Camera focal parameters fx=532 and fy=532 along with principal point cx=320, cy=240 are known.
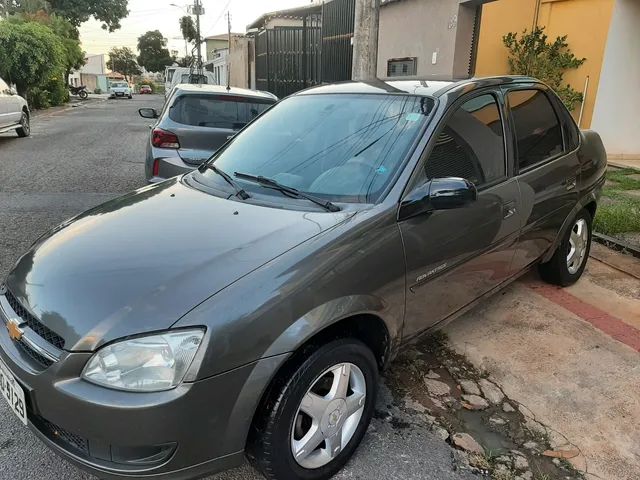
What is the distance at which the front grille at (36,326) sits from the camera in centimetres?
195

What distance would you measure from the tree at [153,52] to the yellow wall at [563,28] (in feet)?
293

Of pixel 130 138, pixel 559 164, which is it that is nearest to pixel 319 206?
pixel 559 164

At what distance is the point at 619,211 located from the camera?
596 centimetres

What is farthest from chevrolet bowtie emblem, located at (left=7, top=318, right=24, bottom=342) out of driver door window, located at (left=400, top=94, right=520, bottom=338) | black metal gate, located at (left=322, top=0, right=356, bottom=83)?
black metal gate, located at (left=322, top=0, right=356, bottom=83)

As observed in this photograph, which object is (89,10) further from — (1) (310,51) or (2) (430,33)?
(2) (430,33)

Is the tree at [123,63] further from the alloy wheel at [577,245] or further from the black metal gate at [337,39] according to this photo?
the alloy wheel at [577,245]

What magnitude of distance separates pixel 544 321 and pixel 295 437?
7.89 ft

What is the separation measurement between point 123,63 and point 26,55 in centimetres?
9055

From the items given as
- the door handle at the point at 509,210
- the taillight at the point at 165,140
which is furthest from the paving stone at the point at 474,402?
the taillight at the point at 165,140

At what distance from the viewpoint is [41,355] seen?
1.96 meters

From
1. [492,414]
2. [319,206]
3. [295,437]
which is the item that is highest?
[319,206]

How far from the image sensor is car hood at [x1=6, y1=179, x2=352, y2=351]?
1.88 meters

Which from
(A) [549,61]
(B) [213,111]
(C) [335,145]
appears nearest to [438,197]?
(C) [335,145]

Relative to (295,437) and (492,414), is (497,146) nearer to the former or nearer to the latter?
(492,414)
